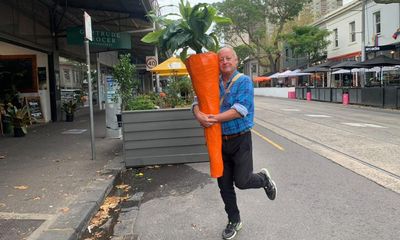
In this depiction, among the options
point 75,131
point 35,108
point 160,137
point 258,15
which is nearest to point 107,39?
point 35,108

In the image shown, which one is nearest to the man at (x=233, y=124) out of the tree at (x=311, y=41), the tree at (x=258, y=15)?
the tree at (x=311, y=41)

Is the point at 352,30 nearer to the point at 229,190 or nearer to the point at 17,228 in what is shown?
the point at 229,190

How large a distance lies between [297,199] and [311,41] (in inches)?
1524

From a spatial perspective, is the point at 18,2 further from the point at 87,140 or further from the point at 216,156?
the point at 216,156

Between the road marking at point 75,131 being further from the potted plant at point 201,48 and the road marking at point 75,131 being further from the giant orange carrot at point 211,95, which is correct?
→ the giant orange carrot at point 211,95

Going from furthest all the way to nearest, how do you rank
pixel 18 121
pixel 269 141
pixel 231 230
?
pixel 18 121, pixel 269 141, pixel 231 230

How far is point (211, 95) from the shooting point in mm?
4551

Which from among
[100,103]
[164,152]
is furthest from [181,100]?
[100,103]

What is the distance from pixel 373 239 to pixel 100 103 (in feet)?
88.8

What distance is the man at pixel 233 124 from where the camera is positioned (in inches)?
178

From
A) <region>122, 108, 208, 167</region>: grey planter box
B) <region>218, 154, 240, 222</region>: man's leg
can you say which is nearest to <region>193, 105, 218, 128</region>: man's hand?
<region>218, 154, 240, 222</region>: man's leg

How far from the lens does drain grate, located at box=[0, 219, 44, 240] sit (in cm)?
471

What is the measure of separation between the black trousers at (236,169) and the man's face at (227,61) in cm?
67

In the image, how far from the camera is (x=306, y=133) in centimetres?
1336
